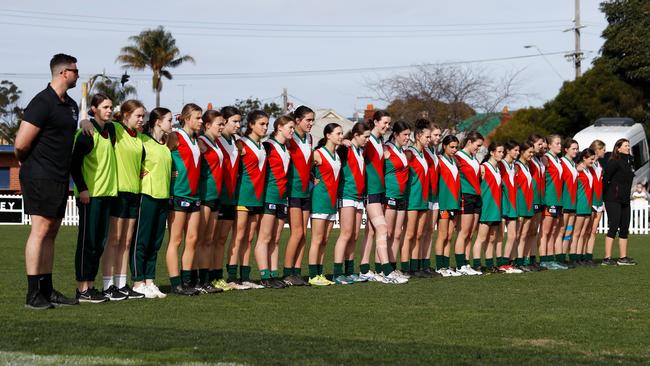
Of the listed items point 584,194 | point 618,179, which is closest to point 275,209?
point 584,194

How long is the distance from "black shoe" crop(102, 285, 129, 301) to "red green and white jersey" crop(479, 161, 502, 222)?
6.87 m

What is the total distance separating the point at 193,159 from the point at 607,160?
32.2 ft

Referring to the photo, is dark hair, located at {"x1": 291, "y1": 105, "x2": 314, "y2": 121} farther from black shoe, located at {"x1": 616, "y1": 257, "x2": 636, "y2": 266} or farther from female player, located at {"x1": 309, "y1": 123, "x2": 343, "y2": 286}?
black shoe, located at {"x1": 616, "y1": 257, "x2": 636, "y2": 266}

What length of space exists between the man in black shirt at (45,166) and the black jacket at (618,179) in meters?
11.3

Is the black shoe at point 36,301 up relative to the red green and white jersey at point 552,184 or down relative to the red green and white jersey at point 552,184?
down

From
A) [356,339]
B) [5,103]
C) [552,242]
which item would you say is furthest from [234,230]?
[5,103]

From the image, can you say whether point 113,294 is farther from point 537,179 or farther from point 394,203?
point 537,179

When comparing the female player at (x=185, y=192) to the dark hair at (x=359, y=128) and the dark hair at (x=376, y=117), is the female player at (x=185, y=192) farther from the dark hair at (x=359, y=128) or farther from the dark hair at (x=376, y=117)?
the dark hair at (x=376, y=117)

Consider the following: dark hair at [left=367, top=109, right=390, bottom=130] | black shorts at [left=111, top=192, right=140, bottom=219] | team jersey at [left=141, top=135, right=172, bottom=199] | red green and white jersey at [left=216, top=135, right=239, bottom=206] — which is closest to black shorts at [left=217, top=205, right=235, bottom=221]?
red green and white jersey at [left=216, top=135, right=239, bottom=206]

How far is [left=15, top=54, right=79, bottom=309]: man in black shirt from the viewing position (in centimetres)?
1020

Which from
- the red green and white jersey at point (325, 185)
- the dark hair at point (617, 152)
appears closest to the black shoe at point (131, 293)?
the red green and white jersey at point (325, 185)

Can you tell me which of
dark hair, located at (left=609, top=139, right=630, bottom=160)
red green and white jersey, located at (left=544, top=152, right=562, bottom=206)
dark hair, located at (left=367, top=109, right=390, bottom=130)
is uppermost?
dark hair, located at (left=367, top=109, right=390, bottom=130)

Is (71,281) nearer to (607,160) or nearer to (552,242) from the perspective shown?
(552,242)

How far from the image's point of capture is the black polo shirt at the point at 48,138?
402 inches
